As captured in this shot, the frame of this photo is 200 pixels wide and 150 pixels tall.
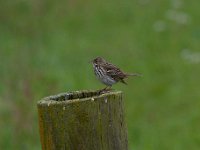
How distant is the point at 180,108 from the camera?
12.7 meters

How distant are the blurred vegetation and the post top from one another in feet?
14.7

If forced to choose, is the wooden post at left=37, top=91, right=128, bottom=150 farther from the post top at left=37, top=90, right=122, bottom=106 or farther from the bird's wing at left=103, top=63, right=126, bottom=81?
the bird's wing at left=103, top=63, right=126, bottom=81

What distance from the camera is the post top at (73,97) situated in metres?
4.58

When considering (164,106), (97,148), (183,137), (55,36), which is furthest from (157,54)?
(97,148)

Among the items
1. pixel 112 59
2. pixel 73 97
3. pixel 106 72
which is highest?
pixel 112 59

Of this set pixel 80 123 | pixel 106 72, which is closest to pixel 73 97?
pixel 80 123

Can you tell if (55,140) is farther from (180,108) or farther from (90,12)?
(90,12)

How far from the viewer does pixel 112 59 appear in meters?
15.3

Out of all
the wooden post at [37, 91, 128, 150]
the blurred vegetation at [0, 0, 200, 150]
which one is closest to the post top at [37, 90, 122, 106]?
the wooden post at [37, 91, 128, 150]

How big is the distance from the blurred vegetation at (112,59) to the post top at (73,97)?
14.7ft

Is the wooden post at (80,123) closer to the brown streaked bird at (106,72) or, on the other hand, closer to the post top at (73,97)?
the post top at (73,97)

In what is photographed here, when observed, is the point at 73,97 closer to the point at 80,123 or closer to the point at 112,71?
the point at 80,123

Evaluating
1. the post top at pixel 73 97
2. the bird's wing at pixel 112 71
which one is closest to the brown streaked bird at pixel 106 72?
the bird's wing at pixel 112 71

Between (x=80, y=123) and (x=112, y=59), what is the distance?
35.4 ft
